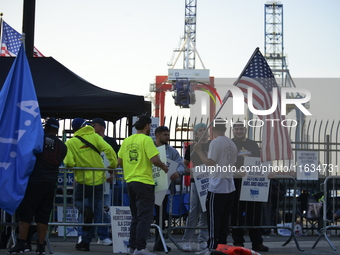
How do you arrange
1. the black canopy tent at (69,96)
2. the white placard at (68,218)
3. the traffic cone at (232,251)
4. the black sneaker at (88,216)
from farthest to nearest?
the white placard at (68,218) < the black canopy tent at (69,96) < the black sneaker at (88,216) < the traffic cone at (232,251)

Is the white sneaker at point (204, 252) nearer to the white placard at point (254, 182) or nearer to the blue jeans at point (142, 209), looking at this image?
the blue jeans at point (142, 209)

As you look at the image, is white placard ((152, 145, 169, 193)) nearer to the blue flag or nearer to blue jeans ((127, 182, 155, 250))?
blue jeans ((127, 182, 155, 250))

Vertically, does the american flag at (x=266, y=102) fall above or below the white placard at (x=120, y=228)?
above

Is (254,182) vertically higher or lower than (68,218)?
higher

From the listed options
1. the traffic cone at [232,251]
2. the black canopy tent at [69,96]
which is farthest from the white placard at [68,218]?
the traffic cone at [232,251]

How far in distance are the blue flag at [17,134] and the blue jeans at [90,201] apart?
4.25 feet

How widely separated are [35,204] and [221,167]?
2558 millimetres

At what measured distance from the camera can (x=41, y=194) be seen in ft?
26.7

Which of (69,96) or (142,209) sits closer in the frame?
(142,209)

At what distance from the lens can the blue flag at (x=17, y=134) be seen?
8.06m

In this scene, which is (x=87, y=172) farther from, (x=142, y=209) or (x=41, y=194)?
(x=142, y=209)

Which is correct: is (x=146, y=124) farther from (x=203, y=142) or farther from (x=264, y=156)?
(x=264, y=156)

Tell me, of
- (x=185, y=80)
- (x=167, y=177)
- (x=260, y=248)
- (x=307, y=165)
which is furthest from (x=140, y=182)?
(x=185, y=80)

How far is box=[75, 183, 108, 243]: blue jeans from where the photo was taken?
362 inches
